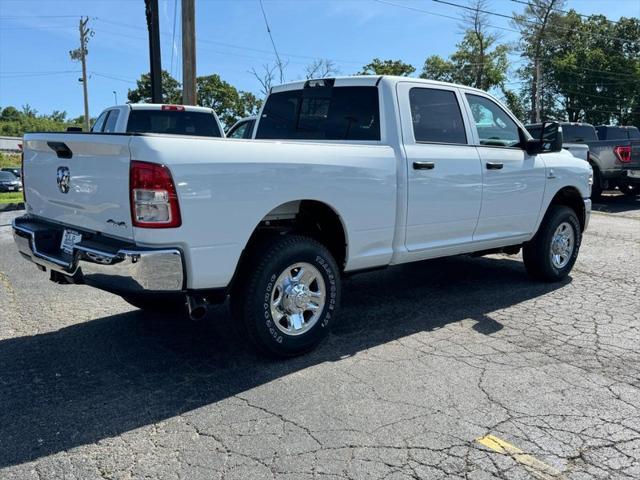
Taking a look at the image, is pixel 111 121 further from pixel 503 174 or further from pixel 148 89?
pixel 148 89

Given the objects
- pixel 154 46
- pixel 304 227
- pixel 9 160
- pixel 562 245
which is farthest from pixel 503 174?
pixel 9 160

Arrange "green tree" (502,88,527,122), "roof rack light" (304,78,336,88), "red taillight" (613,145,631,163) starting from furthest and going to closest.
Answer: "green tree" (502,88,527,122) → "red taillight" (613,145,631,163) → "roof rack light" (304,78,336,88)

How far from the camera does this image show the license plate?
374 cm

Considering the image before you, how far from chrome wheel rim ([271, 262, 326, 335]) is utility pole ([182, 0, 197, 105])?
8.84 metres

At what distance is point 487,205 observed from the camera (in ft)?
17.5

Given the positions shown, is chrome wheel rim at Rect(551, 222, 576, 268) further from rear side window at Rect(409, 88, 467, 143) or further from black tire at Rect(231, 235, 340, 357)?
black tire at Rect(231, 235, 340, 357)

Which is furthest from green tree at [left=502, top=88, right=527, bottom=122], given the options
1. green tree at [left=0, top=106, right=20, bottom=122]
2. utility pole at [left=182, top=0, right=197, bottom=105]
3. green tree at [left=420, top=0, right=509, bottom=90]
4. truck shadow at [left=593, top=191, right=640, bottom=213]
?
green tree at [left=0, top=106, right=20, bottom=122]

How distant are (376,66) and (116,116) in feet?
144

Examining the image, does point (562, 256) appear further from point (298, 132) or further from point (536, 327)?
point (298, 132)

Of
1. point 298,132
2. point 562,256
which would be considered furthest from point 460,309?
point 298,132

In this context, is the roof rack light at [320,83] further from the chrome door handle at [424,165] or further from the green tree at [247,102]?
the green tree at [247,102]

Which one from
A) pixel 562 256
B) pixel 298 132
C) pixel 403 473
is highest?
pixel 298 132

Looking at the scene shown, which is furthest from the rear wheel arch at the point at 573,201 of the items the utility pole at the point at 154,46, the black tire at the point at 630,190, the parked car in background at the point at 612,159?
the black tire at the point at 630,190

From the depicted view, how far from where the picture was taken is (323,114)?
5016mm
